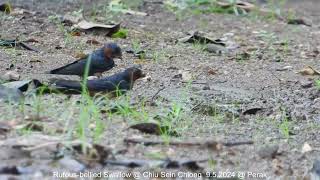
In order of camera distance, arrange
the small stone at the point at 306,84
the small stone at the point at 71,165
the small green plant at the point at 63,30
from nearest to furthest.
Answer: the small stone at the point at 71,165
the small stone at the point at 306,84
the small green plant at the point at 63,30

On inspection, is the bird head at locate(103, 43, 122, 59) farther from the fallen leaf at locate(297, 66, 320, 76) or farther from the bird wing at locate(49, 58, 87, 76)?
the fallen leaf at locate(297, 66, 320, 76)

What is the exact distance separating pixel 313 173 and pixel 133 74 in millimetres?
1825

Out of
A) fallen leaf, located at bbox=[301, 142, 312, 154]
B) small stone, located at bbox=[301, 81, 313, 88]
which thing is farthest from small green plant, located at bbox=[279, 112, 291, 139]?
small stone, located at bbox=[301, 81, 313, 88]

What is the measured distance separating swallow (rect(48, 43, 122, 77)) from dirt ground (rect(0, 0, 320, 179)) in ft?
0.75

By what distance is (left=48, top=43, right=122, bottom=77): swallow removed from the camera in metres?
5.82

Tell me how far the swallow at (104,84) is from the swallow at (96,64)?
1.41ft

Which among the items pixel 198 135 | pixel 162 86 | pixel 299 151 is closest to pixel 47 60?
pixel 162 86

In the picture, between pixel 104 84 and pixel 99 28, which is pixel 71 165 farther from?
pixel 99 28

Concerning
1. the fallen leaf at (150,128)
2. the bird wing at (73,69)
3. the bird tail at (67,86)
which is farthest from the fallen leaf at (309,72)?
the fallen leaf at (150,128)

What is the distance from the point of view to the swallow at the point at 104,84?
4941 mm

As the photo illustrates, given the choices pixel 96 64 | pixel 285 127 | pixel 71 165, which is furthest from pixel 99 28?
pixel 71 165

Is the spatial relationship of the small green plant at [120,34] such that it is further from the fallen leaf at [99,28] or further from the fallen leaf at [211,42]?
the fallen leaf at [211,42]

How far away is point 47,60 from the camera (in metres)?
6.61

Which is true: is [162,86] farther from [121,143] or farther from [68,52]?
[121,143]
